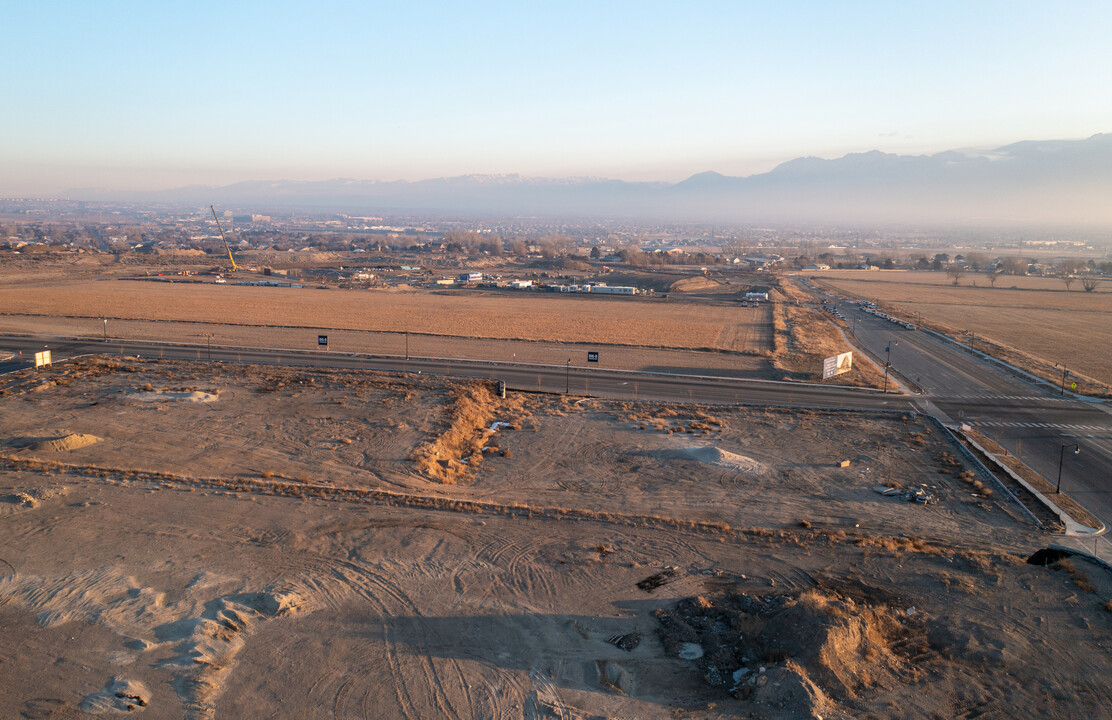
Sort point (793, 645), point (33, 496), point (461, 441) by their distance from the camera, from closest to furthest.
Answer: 1. point (793, 645)
2. point (33, 496)
3. point (461, 441)

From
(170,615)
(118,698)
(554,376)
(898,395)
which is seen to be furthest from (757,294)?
(118,698)

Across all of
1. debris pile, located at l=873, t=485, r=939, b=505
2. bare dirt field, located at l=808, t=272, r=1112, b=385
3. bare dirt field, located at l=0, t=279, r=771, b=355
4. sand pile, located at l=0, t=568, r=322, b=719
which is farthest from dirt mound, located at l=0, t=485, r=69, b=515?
bare dirt field, located at l=808, t=272, r=1112, b=385

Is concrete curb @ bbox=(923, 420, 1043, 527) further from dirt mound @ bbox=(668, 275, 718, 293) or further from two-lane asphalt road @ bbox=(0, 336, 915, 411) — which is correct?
dirt mound @ bbox=(668, 275, 718, 293)

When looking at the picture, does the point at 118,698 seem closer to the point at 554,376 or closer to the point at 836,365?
the point at 554,376

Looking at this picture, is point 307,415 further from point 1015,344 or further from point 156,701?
point 1015,344

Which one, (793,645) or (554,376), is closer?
(793,645)

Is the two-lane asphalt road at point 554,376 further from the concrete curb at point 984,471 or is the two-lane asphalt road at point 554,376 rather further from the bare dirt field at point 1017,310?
the bare dirt field at point 1017,310

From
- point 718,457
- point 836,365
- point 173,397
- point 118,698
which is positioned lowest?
point 118,698
